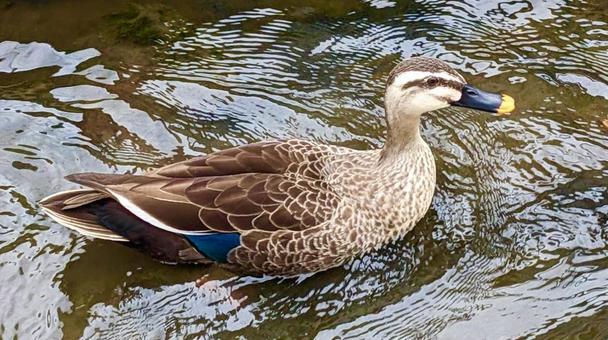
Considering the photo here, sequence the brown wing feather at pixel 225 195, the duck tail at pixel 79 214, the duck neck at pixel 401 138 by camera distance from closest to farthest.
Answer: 1. the brown wing feather at pixel 225 195
2. the duck tail at pixel 79 214
3. the duck neck at pixel 401 138

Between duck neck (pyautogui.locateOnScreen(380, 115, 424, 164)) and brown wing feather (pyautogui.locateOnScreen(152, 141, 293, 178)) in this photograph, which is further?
duck neck (pyautogui.locateOnScreen(380, 115, 424, 164))

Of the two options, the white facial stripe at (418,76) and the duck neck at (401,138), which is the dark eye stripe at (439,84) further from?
the duck neck at (401,138)

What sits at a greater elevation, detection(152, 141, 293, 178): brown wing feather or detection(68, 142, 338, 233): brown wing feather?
detection(152, 141, 293, 178): brown wing feather

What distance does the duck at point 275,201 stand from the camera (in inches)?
186

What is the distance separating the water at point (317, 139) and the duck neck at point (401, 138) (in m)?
0.45

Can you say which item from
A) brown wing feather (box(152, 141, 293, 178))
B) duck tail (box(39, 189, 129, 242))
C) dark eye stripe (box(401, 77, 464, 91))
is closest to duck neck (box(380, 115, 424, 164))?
dark eye stripe (box(401, 77, 464, 91))

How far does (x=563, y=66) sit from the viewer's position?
20.6 feet

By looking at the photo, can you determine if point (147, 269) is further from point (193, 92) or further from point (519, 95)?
point (519, 95)

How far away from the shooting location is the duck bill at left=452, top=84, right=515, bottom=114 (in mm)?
4844

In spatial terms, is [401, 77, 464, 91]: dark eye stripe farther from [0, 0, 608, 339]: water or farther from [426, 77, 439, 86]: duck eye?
[0, 0, 608, 339]: water

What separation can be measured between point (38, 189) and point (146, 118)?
2.95 ft

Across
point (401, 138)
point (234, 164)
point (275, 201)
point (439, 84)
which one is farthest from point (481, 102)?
point (234, 164)

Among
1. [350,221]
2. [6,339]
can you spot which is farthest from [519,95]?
[6,339]

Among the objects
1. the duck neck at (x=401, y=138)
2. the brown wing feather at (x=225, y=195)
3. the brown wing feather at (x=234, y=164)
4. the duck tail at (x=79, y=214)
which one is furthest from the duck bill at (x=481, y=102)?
the duck tail at (x=79, y=214)
